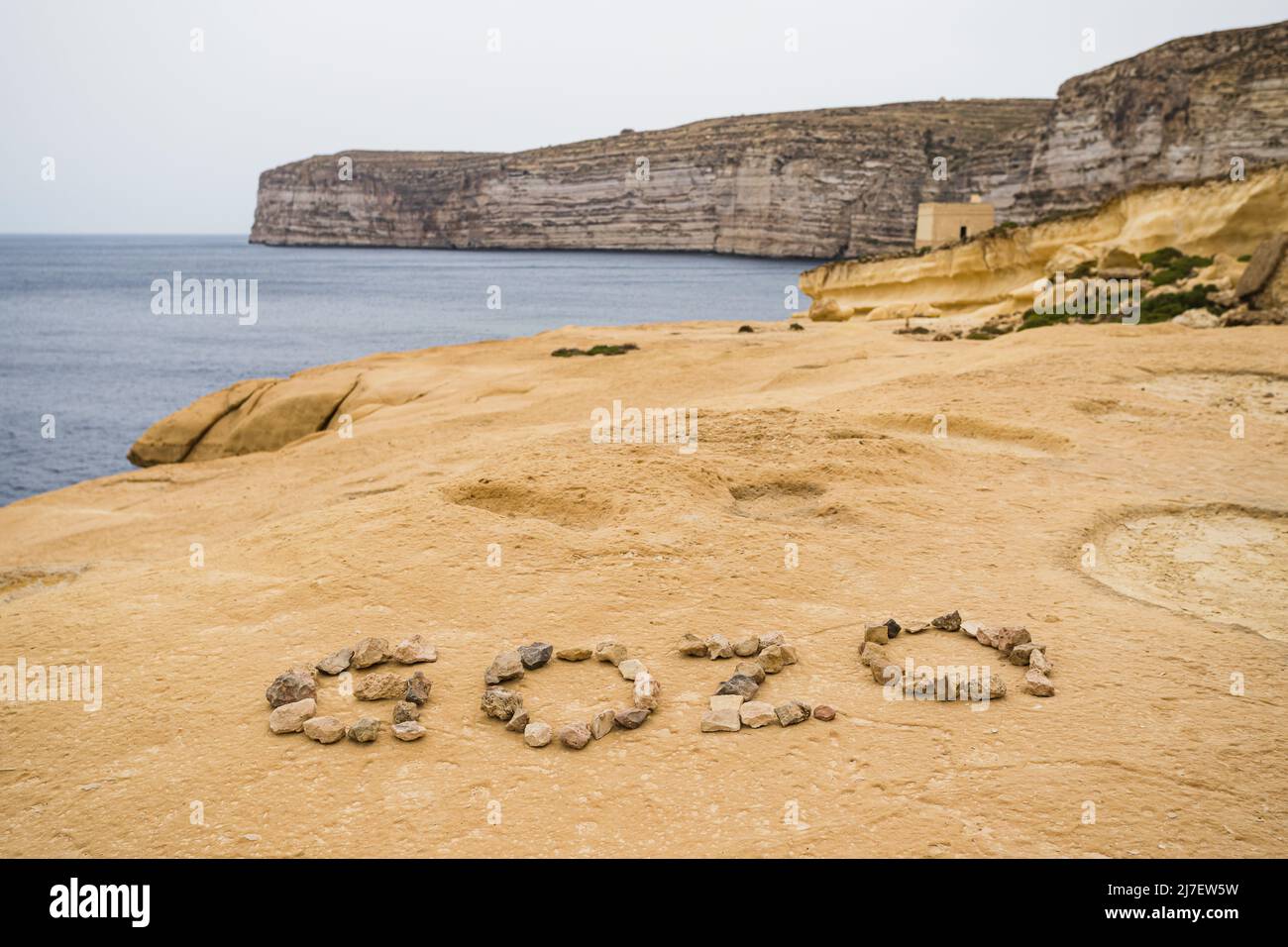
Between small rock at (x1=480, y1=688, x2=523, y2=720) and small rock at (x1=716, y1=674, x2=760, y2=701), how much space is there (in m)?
0.77

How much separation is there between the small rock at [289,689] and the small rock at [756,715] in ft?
5.27

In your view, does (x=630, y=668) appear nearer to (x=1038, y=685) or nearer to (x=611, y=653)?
(x=611, y=653)

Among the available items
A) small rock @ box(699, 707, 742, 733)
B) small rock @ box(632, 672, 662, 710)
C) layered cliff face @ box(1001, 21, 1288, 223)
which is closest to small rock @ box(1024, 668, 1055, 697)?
small rock @ box(699, 707, 742, 733)

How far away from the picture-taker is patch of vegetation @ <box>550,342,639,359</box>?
1548 cm

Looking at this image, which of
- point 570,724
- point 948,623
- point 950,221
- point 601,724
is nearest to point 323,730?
point 570,724

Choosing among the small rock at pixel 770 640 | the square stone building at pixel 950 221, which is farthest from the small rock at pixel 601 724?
the square stone building at pixel 950 221

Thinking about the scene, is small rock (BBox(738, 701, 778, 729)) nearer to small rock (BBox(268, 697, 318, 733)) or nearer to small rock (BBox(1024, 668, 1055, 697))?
small rock (BBox(1024, 668, 1055, 697))

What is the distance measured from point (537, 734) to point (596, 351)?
12.8 meters

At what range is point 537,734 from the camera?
3.22 m

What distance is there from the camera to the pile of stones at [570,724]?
3.23m

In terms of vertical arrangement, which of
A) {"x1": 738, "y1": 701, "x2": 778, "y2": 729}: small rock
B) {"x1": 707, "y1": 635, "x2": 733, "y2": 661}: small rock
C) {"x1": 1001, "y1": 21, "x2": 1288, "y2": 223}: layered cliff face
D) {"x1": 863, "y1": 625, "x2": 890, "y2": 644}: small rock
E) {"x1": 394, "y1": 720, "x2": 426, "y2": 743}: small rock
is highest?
{"x1": 1001, "y1": 21, "x2": 1288, "y2": 223}: layered cliff face

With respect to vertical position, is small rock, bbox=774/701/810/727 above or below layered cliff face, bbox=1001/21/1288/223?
below

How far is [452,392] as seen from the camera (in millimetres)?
13219
